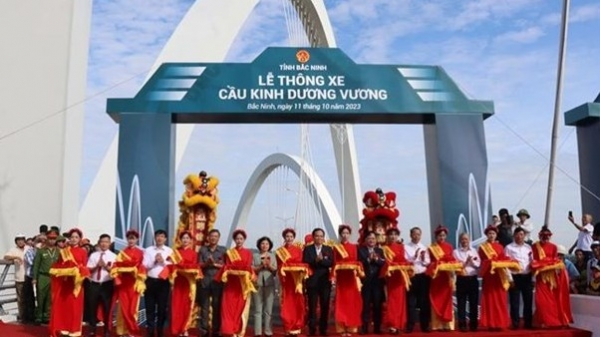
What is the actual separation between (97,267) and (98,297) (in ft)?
1.13

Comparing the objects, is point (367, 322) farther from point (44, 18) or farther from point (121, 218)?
point (44, 18)

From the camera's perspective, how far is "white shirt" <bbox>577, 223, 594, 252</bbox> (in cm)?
815

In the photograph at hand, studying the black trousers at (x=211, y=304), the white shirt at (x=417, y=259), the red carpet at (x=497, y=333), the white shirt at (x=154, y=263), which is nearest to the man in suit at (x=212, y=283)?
the black trousers at (x=211, y=304)

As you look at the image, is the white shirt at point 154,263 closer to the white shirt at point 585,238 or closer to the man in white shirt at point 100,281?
the man in white shirt at point 100,281

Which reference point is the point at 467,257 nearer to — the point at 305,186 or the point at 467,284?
the point at 467,284

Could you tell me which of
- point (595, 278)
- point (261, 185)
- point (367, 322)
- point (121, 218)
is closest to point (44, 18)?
point (121, 218)

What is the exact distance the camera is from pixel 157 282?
6.36 meters

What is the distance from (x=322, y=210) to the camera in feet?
88.6

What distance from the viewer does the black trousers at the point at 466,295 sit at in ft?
22.0

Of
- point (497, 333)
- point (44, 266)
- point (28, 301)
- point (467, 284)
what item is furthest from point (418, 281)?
point (28, 301)

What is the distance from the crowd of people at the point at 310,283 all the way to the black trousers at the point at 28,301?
51.7 inches

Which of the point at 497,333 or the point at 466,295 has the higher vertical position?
the point at 466,295

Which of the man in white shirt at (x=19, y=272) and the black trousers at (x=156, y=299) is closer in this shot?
the black trousers at (x=156, y=299)

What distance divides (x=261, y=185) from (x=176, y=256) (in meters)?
33.5
